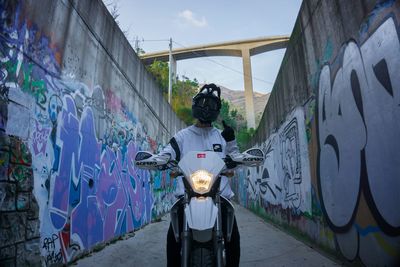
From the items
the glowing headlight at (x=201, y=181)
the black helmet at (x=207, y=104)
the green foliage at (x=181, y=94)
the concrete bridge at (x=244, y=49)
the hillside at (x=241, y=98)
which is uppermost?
the hillside at (x=241, y=98)

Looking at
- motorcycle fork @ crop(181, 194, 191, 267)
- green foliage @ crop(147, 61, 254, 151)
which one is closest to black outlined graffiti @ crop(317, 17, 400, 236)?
motorcycle fork @ crop(181, 194, 191, 267)

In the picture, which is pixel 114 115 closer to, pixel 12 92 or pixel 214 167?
pixel 12 92

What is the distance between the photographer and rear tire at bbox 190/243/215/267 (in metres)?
1.90

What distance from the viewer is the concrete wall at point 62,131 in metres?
2.80

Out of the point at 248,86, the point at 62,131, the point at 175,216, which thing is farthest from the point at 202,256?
the point at 248,86

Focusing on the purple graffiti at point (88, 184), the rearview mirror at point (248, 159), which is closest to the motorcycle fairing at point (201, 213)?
the rearview mirror at point (248, 159)

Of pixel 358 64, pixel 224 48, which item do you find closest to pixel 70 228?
pixel 358 64

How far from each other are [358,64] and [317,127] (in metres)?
1.57

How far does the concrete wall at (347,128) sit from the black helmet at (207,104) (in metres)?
Answer: 1.61

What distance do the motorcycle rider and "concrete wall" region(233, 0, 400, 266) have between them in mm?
1474

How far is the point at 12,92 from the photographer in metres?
2.84

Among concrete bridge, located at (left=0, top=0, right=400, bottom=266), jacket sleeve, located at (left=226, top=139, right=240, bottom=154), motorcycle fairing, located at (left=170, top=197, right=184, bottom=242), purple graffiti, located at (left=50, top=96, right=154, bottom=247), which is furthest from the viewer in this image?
purple graffiti, located at (left=50, top=96, right=154, bottom=247)

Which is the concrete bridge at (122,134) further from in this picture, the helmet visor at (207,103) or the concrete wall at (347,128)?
the helmet visor at (207,103)

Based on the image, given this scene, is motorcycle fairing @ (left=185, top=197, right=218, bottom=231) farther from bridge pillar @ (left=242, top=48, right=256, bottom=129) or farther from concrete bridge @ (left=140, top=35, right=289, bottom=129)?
bridge pillar @ (left=242, top=48, right=256, bottom=129)
